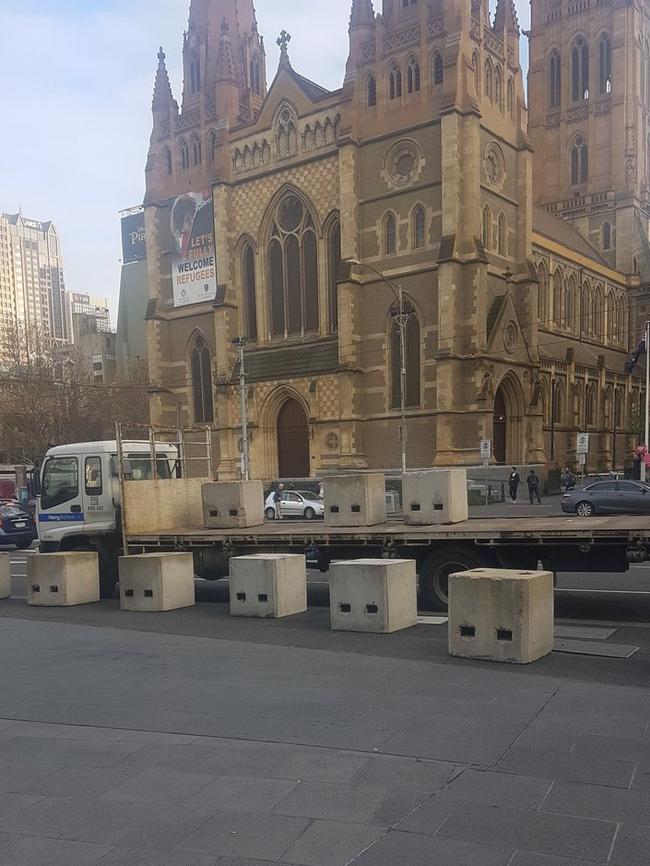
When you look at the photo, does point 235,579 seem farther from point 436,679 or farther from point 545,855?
point 545,855

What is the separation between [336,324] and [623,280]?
101 ft

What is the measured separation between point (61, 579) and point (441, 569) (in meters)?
6.25

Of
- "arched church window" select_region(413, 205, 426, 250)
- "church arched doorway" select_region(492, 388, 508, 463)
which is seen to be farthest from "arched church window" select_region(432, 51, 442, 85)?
"church arched doorway" select_region(492, 388, 508, 463)

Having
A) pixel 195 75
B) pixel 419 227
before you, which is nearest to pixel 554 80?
pixel 195 75

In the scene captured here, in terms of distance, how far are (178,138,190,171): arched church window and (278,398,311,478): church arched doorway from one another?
16680mm

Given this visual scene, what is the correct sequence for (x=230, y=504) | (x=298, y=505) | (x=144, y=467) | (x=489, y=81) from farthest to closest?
(x=489, y=81) < (x=298, y=505) < (x=144, y=467) < (x=230, y=504)

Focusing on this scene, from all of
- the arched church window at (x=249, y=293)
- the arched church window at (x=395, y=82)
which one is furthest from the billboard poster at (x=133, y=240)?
the arched church window at (x=395, y=82)

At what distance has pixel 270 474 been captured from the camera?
132 ft

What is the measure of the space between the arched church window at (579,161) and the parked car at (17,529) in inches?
2049

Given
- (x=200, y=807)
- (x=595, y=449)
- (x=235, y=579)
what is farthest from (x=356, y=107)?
(x=200, y=807)

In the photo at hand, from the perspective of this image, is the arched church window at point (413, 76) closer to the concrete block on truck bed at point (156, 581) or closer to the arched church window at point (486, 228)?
the arched church window at point (486, 228)

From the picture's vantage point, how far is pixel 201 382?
145 feet

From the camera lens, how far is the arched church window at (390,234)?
116 feet

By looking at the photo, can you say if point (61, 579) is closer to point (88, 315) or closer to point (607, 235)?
point (607, 235)
